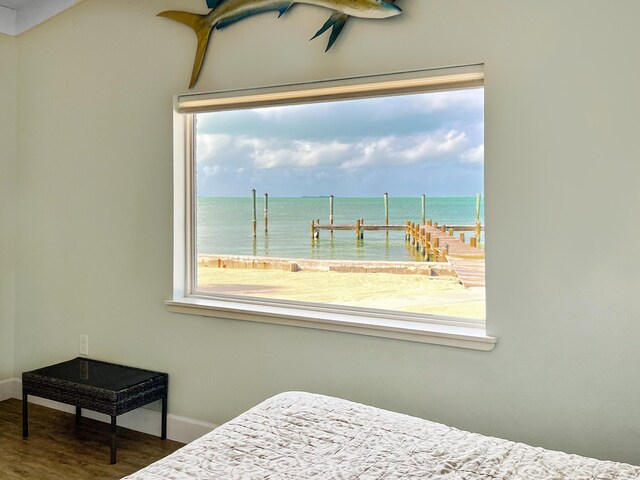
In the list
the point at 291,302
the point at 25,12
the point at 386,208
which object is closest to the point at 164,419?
the point at 291,302

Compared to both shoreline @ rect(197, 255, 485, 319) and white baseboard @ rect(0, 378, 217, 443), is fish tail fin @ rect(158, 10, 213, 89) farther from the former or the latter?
white baseboard @ rect(0, 378, 217, 443)

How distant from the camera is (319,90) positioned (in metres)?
2.83

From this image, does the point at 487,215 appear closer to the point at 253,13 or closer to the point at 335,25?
the point at 335,25

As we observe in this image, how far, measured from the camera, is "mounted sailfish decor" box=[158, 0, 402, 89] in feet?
8.43

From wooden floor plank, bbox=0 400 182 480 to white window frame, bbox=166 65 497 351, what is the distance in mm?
765

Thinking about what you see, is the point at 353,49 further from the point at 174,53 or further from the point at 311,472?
the point at 311,472

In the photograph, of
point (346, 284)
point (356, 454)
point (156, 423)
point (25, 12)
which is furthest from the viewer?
point (25, 12)

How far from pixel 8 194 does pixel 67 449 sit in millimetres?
1767

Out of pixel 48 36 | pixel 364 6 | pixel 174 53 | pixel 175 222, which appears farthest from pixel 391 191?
pixel 48 36

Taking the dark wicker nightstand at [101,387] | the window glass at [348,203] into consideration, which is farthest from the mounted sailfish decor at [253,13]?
the dark wicker nightstand at [101,387]

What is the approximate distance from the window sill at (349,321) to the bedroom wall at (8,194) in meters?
1.41

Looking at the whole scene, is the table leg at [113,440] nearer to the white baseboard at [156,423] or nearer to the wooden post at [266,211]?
the white baseboard at [156,423]

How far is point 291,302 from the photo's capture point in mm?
3062

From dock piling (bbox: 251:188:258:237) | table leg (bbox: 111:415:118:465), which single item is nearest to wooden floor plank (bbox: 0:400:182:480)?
table leg (bbox: 111:415:118:465)
